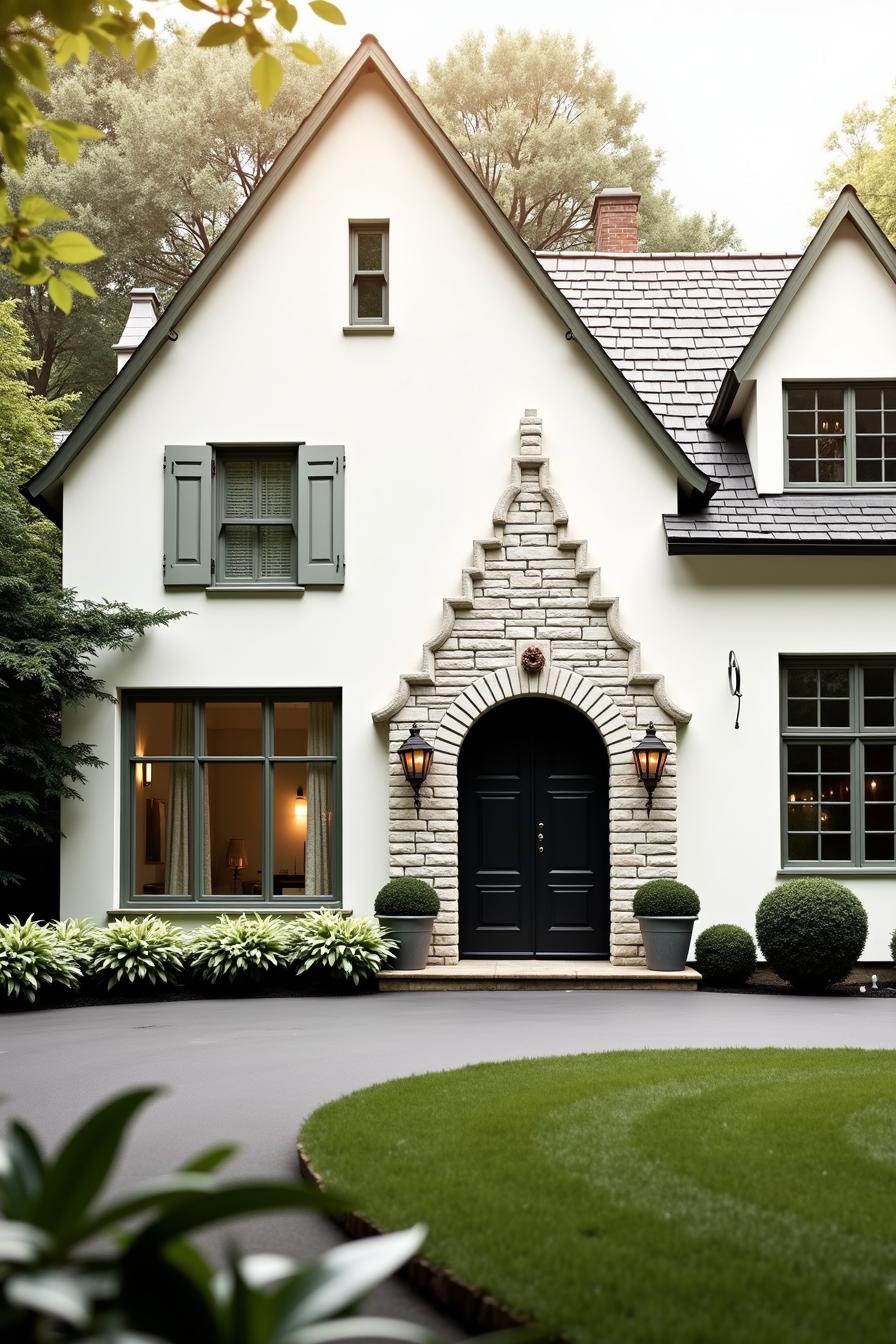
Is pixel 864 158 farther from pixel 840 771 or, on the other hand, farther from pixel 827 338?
pixel 840 771

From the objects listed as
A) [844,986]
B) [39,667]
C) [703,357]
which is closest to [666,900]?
[844,986]

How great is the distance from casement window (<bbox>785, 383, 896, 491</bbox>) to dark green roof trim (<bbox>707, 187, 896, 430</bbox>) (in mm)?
685

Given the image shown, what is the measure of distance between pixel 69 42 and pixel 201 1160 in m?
3.66

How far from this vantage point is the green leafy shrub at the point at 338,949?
13.4 meters

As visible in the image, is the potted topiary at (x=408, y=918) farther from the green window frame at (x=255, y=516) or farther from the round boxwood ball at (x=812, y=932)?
the green window frame at (x=255, y=516)

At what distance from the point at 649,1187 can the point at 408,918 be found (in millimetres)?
8420

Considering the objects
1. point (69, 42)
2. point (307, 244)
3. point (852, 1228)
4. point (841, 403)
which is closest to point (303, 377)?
point (307, 244)

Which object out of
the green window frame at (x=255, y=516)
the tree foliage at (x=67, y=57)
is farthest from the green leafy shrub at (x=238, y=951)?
the tree foliage at (x=67, y=57)

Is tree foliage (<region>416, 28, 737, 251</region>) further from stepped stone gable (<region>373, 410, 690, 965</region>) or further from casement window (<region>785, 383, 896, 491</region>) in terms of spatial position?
stepped stone gable (<region>373, 410, 690, 965</region>)

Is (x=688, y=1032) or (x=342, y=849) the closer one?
(x=688, y=1032)

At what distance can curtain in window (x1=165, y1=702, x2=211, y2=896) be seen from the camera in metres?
15.2

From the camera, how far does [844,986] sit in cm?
1395

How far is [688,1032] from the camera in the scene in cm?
1089

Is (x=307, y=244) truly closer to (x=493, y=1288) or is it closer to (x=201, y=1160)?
(x=493, y=1288)
